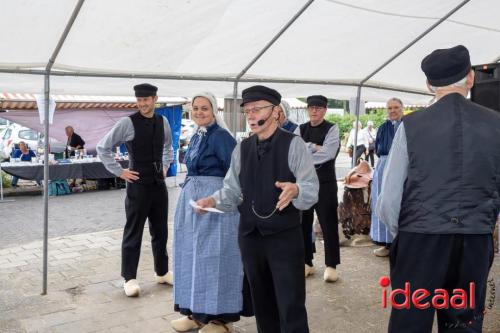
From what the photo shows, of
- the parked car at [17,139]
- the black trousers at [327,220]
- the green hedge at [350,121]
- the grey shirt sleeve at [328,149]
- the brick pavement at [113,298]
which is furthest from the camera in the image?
the green hedge at [350,121]

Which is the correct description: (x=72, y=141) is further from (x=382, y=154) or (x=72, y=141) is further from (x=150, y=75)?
(x=382, y=154)

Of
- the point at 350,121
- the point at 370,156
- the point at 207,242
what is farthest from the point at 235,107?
the point at 350,121

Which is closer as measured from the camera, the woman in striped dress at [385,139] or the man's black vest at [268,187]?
the man's black vest at [268,187]

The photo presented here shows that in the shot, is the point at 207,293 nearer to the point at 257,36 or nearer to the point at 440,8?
the point at 257,36

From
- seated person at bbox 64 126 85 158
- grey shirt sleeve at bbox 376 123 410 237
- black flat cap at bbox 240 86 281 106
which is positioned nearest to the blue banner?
seated person at bbox 64 126 85 158

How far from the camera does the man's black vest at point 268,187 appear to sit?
2.62 metres

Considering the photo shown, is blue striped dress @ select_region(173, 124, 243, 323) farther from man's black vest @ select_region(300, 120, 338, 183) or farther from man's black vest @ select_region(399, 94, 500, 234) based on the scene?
man's black vest @ select_region(399, 94, 500, 234)

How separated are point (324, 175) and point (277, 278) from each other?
210cm

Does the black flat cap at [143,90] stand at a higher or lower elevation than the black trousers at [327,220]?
higher

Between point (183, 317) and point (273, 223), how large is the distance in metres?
1.57

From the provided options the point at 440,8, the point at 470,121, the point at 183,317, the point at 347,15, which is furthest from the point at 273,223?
the point at 440,8

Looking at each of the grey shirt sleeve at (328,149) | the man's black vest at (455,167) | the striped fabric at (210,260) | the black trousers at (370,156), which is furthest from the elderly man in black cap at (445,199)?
the black trousers at (370,156)

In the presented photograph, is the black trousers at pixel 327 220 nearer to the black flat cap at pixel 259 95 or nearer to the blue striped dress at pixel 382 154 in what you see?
the blue striped dress at pixel 382 154

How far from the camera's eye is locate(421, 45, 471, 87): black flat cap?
6.86 ft
